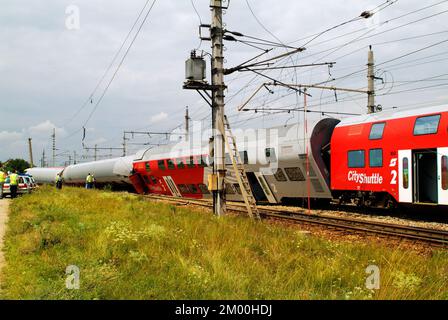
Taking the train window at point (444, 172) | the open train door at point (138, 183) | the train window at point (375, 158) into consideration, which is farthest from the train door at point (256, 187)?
the open train door at point (138, 183)

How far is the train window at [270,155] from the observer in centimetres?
1895

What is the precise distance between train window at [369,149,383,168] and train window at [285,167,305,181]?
347cm

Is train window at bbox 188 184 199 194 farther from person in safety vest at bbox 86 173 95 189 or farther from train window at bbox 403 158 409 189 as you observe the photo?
person in safety vest at bbox 86 173 95 189

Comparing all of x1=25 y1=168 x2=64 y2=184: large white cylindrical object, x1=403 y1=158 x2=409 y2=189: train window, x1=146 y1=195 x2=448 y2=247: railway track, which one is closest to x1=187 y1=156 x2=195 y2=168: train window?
x1=146 y1=195 x2=448 y2=247: railway track

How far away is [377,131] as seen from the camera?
598 inches

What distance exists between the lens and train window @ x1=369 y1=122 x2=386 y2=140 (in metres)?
15.0

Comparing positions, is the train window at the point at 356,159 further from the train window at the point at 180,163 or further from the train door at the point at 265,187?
the train window at the point at 180,163

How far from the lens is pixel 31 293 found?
205 inches

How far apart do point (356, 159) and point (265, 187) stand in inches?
218

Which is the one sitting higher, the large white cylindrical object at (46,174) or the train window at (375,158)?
the train window at (375,158)

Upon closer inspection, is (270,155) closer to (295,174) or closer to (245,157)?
(295,174)

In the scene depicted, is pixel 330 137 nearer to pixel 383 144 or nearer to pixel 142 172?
pixel 383 144

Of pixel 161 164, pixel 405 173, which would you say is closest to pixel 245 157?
pixel 405 173

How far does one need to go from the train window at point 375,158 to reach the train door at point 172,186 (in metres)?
15.2
